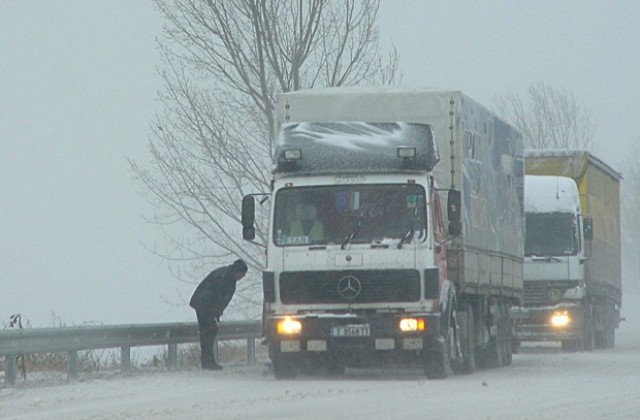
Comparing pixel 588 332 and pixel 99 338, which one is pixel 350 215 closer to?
pixel 99 338

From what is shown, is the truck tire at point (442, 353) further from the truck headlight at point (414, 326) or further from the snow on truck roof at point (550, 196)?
the snow on truck roof at point (550, 196)

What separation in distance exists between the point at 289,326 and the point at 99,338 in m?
2.44

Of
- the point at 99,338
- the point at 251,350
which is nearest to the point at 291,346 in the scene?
the point at 99,338

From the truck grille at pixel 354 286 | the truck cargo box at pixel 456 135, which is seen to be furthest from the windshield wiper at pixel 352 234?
the truck cargo box at pixel 456 135

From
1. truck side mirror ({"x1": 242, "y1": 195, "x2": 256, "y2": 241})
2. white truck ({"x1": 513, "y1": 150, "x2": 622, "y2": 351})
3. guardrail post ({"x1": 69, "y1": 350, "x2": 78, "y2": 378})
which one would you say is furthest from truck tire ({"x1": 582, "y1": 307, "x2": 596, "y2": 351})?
guardrail post ({"x1": 69, "y1": 350, "x2": 78, "y2": 378})

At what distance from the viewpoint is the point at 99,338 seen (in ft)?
64.1

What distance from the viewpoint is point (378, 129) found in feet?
63.1

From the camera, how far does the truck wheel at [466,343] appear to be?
21.4m

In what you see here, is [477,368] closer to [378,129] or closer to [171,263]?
[378,129]

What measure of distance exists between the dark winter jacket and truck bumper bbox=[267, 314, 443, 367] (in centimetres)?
244

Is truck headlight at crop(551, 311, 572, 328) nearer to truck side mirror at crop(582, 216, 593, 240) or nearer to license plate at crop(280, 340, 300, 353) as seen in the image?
truck side mirror at crop(582, 216, 593, 240)

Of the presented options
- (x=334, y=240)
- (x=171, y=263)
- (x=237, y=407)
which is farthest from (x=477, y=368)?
(x=171, y=263)

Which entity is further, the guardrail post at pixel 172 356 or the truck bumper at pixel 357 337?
the guardrail post at pixel 172 356

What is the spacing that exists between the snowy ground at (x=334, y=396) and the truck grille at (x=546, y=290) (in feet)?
28.7
